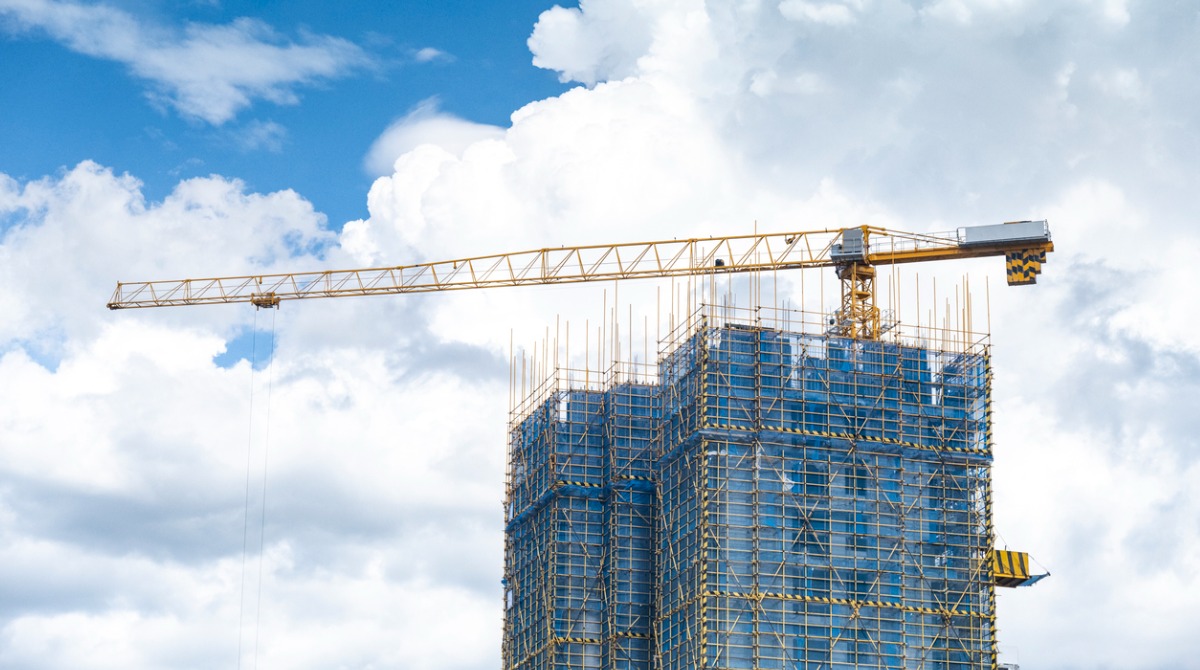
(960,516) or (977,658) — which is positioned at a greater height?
(960,516)

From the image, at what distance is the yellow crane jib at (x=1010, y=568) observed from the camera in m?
193

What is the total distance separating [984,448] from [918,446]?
696cm

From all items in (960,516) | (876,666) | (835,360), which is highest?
(835,360)

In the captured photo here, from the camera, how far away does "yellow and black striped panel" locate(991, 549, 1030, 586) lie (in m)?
193

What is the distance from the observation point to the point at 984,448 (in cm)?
19575

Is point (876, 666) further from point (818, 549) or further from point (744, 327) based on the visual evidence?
point (744, 327)

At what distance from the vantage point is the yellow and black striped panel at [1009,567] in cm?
19312

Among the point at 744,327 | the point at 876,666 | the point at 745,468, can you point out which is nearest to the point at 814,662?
the point at 876,666

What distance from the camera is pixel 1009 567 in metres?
194

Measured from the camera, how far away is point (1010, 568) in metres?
194

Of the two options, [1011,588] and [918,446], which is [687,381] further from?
[1011,588]

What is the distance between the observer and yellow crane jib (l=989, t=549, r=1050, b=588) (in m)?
193

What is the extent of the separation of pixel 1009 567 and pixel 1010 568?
0.12m

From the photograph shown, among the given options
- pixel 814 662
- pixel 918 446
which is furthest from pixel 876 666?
pixel 918 446
